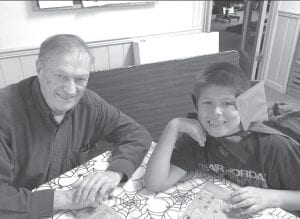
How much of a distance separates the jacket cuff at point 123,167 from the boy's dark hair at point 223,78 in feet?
1.29

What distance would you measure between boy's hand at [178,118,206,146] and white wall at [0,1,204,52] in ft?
4.77

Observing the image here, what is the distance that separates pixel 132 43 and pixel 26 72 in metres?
0.91

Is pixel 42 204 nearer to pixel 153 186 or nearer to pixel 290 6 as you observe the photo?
pixel 153 186

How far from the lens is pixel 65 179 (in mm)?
1068

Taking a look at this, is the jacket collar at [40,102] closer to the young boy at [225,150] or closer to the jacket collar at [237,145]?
the young boy at [225,150]

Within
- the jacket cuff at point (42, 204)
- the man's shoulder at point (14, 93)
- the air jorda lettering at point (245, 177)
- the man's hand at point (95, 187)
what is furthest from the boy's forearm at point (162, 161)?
the man's shoulder at point (14, 93)

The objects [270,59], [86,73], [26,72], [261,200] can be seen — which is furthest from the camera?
[270,59]

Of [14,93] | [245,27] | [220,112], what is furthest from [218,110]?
[245,27]

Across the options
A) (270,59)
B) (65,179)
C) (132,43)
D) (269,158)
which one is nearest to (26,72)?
(132,43)

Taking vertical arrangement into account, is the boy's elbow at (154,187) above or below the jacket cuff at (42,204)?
below

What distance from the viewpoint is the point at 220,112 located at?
Result: 42.3 inches

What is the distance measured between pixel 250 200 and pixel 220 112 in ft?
1.10

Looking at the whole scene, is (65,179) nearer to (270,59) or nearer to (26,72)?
(26,72)

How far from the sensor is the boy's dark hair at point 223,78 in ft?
3.62
